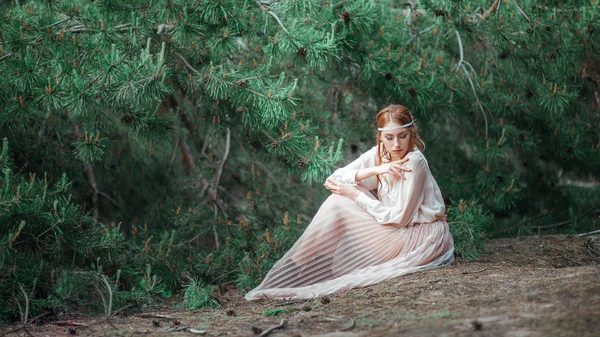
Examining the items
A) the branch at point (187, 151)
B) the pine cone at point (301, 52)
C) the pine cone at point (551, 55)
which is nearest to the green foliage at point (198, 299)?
the pine cone at point (301, 52)

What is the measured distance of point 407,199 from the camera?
3.63 metres

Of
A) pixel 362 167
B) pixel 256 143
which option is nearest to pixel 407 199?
pixel 362 167

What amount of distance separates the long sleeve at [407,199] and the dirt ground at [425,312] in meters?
0.32

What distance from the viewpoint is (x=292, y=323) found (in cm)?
291

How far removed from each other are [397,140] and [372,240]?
538 millimetres

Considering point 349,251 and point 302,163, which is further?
point 302,163

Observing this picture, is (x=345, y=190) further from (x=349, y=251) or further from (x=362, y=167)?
(x=349, y=251)

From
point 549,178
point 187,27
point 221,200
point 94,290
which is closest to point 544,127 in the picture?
point 549,178

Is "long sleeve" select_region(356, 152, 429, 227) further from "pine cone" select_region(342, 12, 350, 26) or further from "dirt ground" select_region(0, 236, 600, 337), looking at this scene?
"pine cone" select_region(342, 12, 350, 26)

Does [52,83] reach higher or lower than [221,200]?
higher

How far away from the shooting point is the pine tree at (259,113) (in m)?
3.80

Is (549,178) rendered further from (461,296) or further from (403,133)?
(461,296)

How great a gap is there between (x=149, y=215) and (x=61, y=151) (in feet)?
2.99

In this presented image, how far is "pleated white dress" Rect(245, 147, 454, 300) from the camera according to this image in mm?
3646
